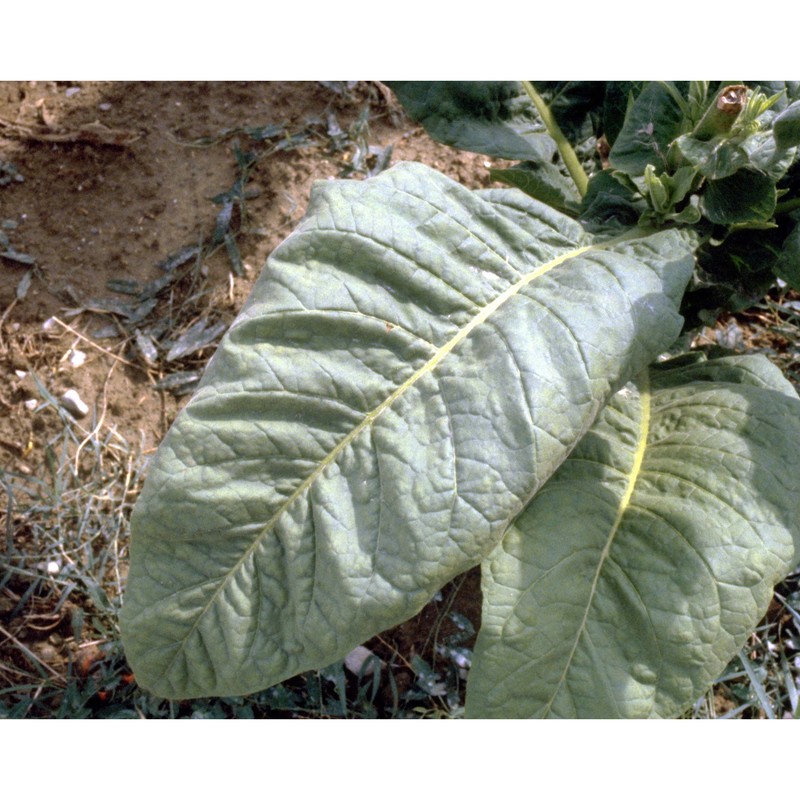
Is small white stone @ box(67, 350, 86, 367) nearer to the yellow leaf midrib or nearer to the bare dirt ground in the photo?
the bare dirt ground

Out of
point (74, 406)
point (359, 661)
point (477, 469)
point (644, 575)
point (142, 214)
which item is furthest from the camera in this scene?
point (142, 214)

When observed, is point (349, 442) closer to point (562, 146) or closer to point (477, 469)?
point (477, 469)

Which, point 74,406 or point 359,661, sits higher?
point 74,406

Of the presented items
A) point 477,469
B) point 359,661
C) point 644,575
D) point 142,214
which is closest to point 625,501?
point 644,575

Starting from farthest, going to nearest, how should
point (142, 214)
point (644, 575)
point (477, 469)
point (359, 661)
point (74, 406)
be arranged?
point (142, 214) → point (74, 406) → point (359, 661) → point (644, 575) → point (477, 469)

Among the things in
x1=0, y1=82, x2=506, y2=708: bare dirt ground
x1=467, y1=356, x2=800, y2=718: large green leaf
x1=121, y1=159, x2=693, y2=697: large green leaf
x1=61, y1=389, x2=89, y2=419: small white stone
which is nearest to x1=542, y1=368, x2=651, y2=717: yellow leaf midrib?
x1=467, y1=356, x2=800, y2=718: large green leaf

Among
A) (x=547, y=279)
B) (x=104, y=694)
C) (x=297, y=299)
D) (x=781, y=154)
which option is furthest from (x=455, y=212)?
(x=104, y=694)
